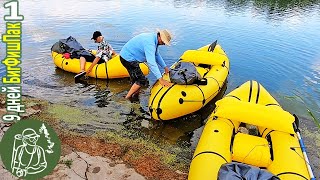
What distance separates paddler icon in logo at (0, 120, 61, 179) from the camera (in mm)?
3812

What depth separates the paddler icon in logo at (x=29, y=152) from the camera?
3.81m

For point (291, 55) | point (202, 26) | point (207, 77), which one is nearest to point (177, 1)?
point (202, 26)

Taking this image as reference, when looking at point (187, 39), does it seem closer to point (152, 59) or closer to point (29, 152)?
point (152, 59)

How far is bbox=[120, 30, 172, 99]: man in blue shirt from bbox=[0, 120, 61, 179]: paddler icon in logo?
206 centimetres

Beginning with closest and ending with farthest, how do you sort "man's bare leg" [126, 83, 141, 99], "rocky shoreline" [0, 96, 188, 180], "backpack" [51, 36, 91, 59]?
"rocky shoreline" [0, 96, 188, 180]
"man's bare leg" [126, 83, 141, 99]
"backpack" [51, 36, 91, 59]

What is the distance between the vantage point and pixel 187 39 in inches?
445

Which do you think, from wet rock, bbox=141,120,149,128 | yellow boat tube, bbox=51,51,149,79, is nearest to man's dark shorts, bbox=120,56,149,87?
wet rock, bbox=141,120,149,128

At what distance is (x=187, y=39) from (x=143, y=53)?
561 centimetres

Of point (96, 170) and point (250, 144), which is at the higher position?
point (250, 144)

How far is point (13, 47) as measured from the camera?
21.3 ft

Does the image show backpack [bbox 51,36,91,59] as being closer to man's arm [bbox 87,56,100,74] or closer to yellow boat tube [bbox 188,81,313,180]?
man's arm [bbox 87,56,100,74]

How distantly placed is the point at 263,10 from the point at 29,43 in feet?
40.8

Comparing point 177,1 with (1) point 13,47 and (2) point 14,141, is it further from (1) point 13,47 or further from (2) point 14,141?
(2) point 14,141

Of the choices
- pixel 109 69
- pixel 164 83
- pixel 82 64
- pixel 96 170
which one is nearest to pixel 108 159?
pixel 96 170
